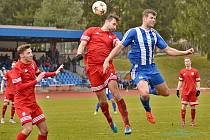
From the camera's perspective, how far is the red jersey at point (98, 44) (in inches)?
521

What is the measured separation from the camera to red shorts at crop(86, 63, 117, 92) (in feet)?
43.1

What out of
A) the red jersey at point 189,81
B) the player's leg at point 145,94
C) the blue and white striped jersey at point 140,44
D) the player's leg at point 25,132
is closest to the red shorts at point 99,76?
the blue and white striped jersey at point 140,44

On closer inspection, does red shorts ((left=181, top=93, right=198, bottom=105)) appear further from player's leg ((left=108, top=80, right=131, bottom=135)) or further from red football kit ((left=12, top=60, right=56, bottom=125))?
red football kit ((left=12, top=60, right=56, bottom=125))

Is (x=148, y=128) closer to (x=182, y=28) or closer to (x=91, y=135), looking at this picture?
(x=91, y=135)

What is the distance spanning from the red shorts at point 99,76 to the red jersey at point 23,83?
2702 mm

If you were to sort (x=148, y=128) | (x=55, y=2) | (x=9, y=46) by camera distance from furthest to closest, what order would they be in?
(x=55, y=2) < (x=9, y=46) < (x=148, y=128)

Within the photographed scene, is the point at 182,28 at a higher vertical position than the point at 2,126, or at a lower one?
higher

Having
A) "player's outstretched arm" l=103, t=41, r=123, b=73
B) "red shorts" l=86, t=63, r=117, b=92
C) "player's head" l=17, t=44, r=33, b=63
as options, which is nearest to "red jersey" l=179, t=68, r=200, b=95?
"red shorts" l=86, t=63, r=117, b=92

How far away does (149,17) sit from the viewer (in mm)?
12570

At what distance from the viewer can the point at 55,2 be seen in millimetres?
71625

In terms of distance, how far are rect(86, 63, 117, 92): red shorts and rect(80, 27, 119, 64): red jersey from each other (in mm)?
181

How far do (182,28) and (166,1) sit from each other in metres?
15.2

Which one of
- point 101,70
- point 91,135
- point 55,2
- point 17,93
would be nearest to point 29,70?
point 17,93

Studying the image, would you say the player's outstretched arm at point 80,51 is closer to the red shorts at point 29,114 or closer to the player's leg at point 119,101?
the player's leg at point 119,101
